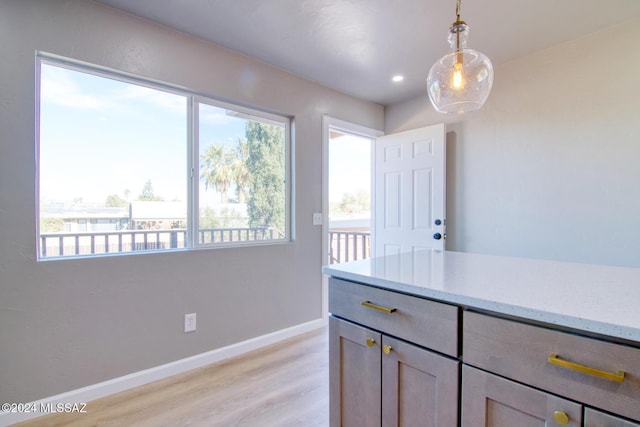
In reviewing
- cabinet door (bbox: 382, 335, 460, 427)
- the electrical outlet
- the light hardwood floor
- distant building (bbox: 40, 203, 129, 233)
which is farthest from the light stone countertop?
distant building (bbox: 40, 203, 129, 233)

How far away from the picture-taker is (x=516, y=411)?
866mm

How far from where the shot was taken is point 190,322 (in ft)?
7.59

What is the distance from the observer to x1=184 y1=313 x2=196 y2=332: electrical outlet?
2.30 metres

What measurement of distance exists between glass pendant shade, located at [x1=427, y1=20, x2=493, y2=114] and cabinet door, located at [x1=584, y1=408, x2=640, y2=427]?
4.42ft

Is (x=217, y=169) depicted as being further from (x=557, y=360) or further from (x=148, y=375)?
(x=557, y=360)

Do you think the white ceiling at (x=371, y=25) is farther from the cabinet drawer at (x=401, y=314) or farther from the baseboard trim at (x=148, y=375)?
the baseboard trim at (x=148, y=375)

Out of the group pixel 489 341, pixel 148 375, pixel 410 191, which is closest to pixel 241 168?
pixel 148 375

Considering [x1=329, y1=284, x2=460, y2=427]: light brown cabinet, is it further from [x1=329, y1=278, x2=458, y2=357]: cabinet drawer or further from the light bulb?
the light bulb

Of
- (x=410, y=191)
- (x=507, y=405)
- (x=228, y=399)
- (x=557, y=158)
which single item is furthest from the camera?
(x=410, y=191)

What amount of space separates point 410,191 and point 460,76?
192cm

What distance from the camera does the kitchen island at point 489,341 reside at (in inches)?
29.4

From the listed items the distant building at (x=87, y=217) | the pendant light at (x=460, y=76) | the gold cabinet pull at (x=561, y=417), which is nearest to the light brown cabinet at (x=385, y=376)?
the gold cabinet pull at (x=561, y=417)

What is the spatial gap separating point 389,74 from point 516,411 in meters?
2.77

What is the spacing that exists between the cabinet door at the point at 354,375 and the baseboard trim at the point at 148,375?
4.59 ft
